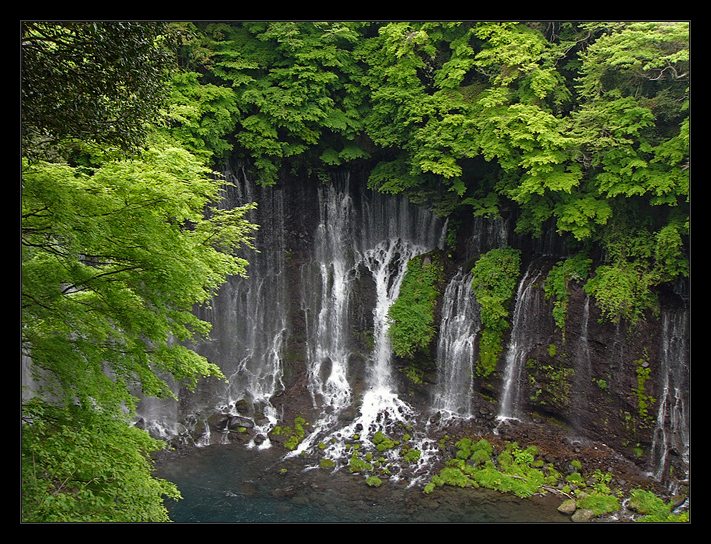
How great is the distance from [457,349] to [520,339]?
181 cm

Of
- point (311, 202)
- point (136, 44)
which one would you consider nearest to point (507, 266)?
point (311, 202)

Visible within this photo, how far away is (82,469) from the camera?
617cm

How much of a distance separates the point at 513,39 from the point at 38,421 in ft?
43.6

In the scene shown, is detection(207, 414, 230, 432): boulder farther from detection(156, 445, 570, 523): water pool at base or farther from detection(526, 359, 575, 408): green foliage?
detection(526, 359, 575, 408): green foliage

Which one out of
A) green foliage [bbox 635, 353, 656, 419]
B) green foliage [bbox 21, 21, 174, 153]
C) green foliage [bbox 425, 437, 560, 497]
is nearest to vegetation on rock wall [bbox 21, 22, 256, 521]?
green foliage [bbox 21, 21, 174, 153]

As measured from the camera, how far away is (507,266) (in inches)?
628

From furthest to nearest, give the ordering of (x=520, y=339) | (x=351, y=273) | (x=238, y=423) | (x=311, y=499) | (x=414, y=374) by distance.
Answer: (x=351, y=273), (x=414, y=374), (x=238, y=423), (x=520, y=339), (x=311, y=499)

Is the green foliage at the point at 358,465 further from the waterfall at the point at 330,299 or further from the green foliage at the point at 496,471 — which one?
the waterfall at the point at 330,299

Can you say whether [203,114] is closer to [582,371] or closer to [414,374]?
[414,374]

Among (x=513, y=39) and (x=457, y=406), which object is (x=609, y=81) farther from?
(x=457, y=406)

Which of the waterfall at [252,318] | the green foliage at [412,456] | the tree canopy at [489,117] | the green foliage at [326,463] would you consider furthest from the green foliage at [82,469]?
the waterfall at [252,318]

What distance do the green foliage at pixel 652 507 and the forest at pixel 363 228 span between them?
5 cm

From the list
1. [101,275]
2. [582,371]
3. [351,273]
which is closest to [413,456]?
[582,371]

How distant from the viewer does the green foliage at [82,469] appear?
18.4 ft
